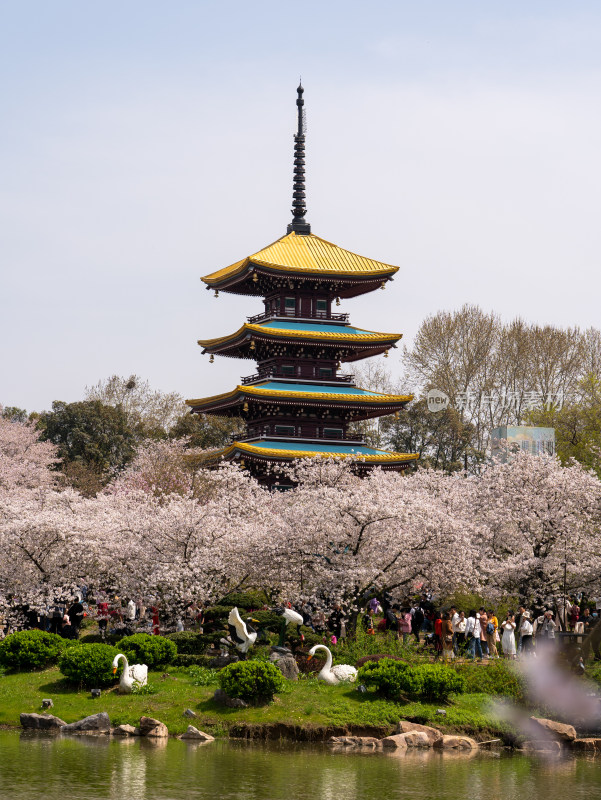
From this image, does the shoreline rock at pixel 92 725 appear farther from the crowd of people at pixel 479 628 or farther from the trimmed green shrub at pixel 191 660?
the crowd of people at pixel 479 628

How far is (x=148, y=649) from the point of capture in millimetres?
35969

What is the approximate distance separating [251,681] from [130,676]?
4.13m

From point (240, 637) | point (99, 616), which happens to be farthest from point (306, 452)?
point (240, 637)

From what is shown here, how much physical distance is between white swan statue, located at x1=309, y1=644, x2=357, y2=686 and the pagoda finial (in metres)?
40.6

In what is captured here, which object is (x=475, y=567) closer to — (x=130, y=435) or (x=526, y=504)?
(x=526, y=504)

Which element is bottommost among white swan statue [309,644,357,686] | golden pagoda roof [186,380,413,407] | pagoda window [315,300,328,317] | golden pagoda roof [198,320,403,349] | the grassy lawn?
the grassy lawn

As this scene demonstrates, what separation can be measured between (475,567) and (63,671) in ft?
56.5

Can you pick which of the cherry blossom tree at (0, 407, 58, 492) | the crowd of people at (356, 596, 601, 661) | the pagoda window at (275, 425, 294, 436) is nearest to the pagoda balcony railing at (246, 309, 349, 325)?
the pagoda window at (275, 425, 294, 436)

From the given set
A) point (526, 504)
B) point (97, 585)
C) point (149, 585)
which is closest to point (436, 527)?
point (526, 504)

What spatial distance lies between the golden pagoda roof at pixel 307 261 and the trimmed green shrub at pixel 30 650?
3067 centimetres

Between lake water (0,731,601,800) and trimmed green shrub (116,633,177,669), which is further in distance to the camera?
trimmed green shrub (116,633,177,669)

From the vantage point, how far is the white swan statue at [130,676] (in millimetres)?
34062

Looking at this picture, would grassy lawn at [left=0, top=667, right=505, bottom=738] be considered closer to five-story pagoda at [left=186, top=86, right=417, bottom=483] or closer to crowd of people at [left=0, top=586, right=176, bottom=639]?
crowd of people at [left=0, top=586, right=176, bottom=639]

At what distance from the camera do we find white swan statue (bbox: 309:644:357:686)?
114 feet
